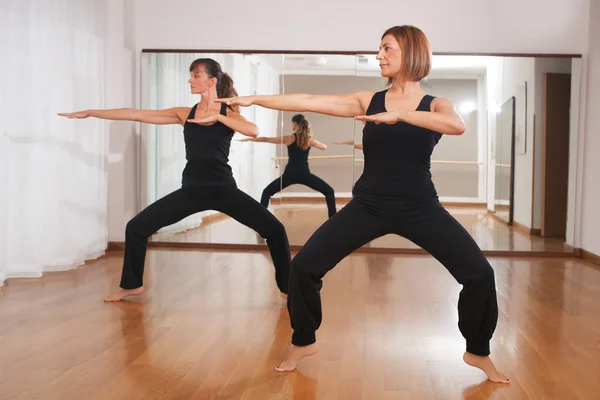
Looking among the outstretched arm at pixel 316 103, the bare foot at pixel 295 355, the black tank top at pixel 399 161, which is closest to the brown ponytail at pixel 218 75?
the outstretched arm at pixel 316 103

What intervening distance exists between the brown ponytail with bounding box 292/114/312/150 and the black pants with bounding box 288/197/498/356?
375 centimetres

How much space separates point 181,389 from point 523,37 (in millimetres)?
4853

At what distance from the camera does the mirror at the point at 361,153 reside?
20.3 feet

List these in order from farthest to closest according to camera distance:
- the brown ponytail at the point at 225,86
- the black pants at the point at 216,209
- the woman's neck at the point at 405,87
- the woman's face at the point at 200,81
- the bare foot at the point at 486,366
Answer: the brown ponytail at the point at 225,86, the woman's face at the point at 200,81, the black pants at the point at 216,209, the woman's neck at the point at 405,87, the bare foot at the point at 486,366

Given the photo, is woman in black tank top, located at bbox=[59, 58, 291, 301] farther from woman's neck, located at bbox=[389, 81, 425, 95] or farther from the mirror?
the mirror

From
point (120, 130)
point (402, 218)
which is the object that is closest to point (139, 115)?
point (402, 218)

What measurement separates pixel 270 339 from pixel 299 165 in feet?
11.1

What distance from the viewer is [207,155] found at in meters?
3.67

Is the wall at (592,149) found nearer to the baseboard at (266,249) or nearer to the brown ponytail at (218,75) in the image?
the baseboard at (266,249)

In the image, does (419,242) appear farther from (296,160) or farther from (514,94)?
(514,94)

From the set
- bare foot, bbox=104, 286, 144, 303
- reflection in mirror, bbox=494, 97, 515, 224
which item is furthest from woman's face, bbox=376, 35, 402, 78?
reflection in mirror, bbox=494, 97, 515, 224

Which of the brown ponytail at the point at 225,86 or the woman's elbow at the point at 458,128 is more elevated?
the brown ponytail at the point at 225,86

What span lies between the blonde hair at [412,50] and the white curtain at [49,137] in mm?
2728

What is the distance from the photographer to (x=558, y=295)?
13.7ft
